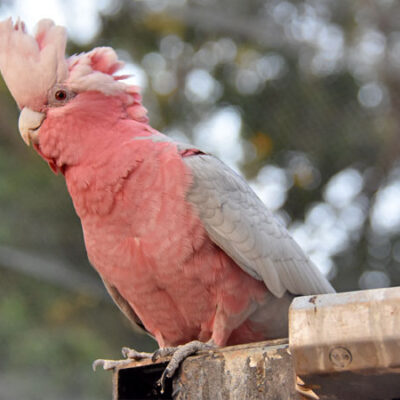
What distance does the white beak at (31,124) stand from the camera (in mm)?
2703

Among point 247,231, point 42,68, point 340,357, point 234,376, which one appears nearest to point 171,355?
point 234,376

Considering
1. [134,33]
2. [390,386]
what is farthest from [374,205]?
[390,386]

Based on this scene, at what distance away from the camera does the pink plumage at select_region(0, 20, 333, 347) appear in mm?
2535

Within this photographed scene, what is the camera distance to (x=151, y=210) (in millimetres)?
2520

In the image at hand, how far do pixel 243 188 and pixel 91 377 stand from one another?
354 centimetres

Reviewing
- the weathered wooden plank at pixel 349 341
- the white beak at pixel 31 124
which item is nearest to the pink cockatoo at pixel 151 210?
the white beak at pixel 31 124

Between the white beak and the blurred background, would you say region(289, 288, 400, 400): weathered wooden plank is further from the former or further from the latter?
the blurred background

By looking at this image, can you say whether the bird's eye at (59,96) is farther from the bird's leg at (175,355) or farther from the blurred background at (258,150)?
the blurred background at (258,150)

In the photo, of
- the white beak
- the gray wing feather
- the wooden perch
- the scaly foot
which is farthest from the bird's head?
the wooden perch

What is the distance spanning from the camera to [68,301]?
255 inches

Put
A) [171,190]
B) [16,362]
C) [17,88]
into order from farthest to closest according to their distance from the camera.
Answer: [16,362]
[17,88]
[171,190]

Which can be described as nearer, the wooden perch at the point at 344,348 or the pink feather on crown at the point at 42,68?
the wooden perch at the point at 344,348

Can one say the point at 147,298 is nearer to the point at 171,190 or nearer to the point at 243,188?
the point at 171,190

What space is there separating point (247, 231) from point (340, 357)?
4.54 ft
